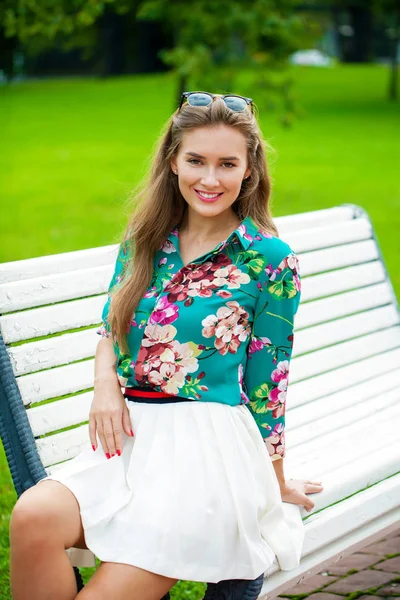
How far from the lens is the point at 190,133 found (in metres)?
2.83

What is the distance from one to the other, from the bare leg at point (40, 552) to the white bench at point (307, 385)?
22 centimetres

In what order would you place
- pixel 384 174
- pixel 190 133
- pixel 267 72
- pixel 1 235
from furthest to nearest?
→ 1. pixel 384 174
2. pixel 1 235
3. pixel 267 72
4. pixel 190 133

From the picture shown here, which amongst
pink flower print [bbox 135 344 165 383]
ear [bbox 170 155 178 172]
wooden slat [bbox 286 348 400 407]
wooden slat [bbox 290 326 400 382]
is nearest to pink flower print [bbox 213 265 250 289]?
pink flower print [bbox 135 344 165 383]

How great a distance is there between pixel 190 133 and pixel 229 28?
580 cm

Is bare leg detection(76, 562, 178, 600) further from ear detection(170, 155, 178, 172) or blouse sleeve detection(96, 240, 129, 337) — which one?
ear detection(170, 155, 178, 172)

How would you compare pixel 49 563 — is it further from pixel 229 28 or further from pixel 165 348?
pixel 229 28

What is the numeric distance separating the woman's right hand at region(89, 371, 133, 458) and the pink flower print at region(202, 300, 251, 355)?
319mm

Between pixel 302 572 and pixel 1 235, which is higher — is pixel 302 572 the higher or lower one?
the higher one

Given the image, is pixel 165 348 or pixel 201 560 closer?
pixel 201 560

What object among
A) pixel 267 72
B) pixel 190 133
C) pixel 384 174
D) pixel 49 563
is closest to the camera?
pixel 49 563

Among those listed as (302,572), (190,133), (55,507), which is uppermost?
(190,133)

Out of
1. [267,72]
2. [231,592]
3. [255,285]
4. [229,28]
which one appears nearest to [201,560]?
[231,592]

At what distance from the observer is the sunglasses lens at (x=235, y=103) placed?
2.82 meters

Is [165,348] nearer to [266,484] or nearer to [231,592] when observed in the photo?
[266,484]
